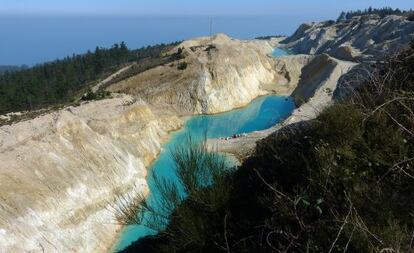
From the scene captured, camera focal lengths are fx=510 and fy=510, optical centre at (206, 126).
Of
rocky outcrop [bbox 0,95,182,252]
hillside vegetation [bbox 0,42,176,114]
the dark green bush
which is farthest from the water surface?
hillside vegetation [bbox 0,42,176,114]

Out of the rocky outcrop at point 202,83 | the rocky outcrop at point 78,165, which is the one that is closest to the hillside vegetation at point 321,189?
the rocky outcrop at point 78,165

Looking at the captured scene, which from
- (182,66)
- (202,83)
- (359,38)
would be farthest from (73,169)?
(359,38)

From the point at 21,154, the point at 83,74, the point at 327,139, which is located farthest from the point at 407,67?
the point at 83,74

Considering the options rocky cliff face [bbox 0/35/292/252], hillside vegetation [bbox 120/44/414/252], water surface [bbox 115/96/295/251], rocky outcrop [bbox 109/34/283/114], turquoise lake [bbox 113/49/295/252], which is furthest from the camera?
rocky outcrop [bbox 109/34/283/114]

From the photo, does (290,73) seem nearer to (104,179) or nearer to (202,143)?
(104,179)

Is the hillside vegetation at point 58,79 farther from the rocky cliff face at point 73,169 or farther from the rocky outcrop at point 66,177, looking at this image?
the rocky outcrop at point 66,177

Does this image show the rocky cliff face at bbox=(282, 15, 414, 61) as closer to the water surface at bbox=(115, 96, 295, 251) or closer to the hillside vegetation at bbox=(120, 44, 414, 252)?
the water surface at bbox=(115, 96, 295, 251)

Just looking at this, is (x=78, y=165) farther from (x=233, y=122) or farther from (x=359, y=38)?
(x=359, y=38)
